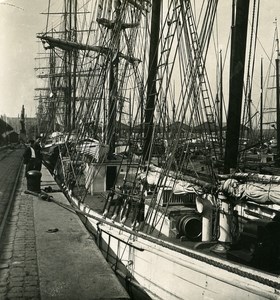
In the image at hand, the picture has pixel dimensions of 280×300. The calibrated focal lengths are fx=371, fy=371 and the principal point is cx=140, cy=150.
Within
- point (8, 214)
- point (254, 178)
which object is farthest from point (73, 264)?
point (8, 214)

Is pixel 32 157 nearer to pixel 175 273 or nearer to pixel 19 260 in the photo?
pixel 19 260

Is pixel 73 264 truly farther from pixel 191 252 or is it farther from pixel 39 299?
pixel 191 252

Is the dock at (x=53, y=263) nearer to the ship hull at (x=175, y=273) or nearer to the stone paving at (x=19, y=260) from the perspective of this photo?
the stone paving at (x=19, y=260)

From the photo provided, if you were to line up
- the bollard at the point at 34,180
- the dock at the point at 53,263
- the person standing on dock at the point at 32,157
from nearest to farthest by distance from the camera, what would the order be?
the dock at the point at 53,263 → the bollard at the point at 34,180 → the person standing on dock at the point at 32,157

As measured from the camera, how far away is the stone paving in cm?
500

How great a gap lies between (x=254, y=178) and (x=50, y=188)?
8693 millimetres

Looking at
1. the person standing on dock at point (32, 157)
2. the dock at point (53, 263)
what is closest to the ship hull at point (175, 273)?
the dock at point (53, 263)

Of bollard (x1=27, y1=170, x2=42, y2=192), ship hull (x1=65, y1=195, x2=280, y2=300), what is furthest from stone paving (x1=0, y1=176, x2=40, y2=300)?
bollard (x1=27, y1=170, x2=42, y2=192)

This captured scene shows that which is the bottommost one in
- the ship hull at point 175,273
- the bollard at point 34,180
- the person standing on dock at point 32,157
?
the ship hull at point 175,273

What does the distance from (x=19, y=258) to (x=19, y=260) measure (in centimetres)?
12

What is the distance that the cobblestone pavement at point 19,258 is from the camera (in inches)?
197

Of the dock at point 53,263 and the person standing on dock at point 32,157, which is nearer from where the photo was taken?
the dock at point 53,263

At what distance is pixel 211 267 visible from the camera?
5457mm

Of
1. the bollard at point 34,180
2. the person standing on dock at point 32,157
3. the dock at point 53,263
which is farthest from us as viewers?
the person standing on dock at point 32,157
